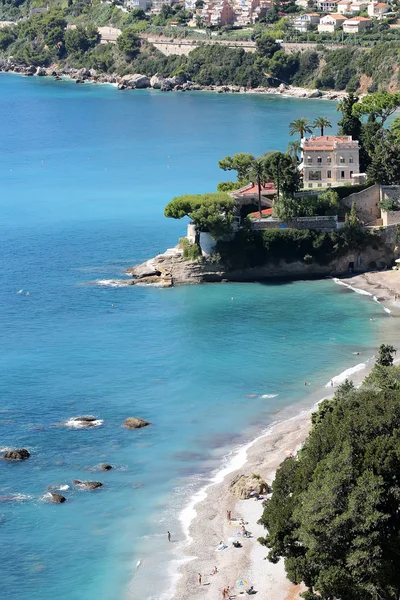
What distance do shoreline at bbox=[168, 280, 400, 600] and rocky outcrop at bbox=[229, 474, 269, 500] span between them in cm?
30

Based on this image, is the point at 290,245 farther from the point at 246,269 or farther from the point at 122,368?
the point at 122,368

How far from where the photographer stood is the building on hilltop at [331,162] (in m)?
96.6

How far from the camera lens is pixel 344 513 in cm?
4544

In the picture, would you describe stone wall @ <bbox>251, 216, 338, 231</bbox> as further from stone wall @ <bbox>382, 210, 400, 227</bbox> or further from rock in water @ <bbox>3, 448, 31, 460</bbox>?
rock in water @ <bbox>3, 448, 31, 460</bbox>

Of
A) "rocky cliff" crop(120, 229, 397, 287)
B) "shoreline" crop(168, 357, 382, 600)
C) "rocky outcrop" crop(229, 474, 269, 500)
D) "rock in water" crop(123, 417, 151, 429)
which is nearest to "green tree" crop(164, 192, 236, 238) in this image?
"rocky cliff" crop(120, 229, 397, 287)

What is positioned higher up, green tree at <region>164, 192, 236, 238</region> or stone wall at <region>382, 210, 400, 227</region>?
green tree at <region>164, 192, 236, 238</region>

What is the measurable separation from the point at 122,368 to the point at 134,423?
943 cm

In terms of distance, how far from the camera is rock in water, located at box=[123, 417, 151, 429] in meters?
66.4

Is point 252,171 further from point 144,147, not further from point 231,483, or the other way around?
point 144,147

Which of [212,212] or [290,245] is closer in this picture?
[212,212]

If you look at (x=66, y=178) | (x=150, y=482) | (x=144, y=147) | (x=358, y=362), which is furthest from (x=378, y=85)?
(x=150, y=482)

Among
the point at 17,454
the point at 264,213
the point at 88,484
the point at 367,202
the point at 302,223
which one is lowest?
the point at 88,484

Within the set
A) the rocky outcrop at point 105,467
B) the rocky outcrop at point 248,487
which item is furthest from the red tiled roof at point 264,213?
the rocky outcrop at point 248,487

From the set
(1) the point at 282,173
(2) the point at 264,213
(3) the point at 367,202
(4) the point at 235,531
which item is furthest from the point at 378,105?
(4) the point at 235,531
